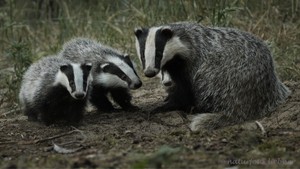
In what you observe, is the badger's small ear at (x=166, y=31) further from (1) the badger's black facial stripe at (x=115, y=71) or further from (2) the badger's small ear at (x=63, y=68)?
(2) the badger's small ear at (x=63, y=68)

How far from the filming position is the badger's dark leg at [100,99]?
609 cm

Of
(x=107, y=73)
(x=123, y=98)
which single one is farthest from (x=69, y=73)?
(x=123, y=98)

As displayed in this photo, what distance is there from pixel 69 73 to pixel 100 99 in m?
0.71

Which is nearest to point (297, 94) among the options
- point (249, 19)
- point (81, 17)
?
point (249, 19)

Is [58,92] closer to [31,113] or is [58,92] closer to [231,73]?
[31,113]

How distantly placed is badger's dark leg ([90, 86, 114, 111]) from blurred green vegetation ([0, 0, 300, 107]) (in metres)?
1.05

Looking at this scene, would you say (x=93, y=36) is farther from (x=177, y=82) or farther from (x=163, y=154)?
(x=163, y=154)

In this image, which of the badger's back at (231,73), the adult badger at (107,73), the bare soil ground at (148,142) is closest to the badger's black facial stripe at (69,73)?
the bare soil ground at (148,142)

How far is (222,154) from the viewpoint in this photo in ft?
13.2

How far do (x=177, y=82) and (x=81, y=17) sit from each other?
12.9 ft

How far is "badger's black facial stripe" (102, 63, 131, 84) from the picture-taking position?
5.93m

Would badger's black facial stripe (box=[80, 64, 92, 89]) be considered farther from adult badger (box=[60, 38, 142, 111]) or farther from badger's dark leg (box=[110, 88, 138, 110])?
badger's dark leg (box=[110, 88, 138, 110])

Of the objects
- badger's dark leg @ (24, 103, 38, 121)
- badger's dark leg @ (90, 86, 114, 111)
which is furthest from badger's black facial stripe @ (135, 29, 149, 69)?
badger's dark leg @ (24, 103, 38, 121)

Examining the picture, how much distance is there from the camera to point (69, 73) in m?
5.55
